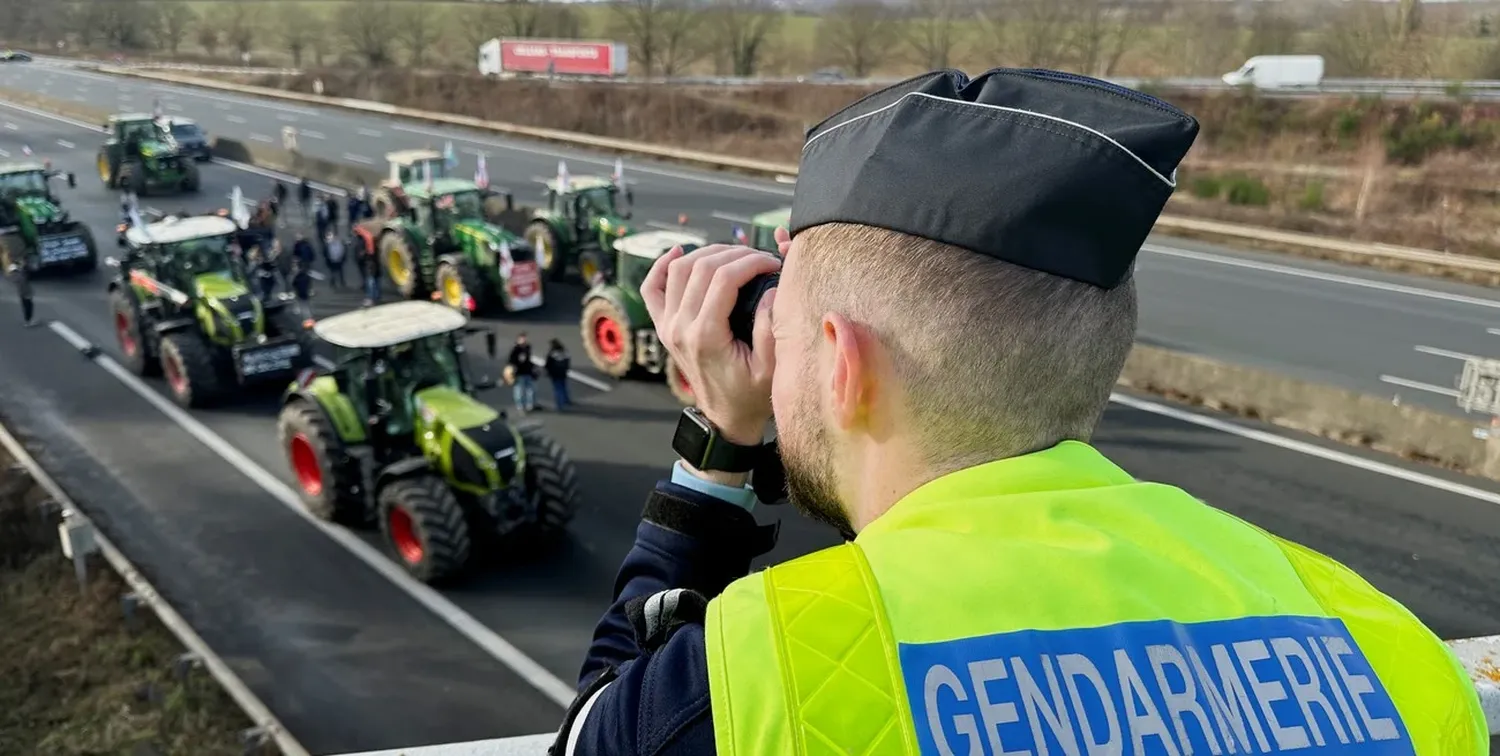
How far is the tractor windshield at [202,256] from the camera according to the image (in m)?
15.9

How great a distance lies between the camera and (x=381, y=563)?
10359 millimetres

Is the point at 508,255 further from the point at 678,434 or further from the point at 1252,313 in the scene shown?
the point at 678,434

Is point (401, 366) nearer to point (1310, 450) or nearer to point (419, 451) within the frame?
point (419, 451)

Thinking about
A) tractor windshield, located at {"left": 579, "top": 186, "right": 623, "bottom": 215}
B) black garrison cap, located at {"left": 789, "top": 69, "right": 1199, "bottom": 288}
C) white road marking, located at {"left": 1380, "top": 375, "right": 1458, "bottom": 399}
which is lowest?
white road marking, located at {"left": 1380, "top": 375, "right": 1458, "bottom": 399}

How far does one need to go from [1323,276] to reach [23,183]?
94.9 ft

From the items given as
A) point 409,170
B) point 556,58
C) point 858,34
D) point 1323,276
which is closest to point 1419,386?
point 1323,276

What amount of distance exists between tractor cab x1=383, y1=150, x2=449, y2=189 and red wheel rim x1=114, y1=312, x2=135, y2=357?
7150 mm

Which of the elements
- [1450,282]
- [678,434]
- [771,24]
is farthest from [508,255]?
[771,24]

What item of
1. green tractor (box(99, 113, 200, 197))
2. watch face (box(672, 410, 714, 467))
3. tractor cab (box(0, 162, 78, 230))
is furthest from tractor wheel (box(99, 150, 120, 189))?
watch face (box(672, 410, 714, 467))

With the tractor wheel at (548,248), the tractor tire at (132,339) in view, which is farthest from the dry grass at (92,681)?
the tractor wheel at (548,248)

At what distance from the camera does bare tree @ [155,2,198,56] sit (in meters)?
81.4

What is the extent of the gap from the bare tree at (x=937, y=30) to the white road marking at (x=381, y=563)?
48119mm

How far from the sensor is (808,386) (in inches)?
55.6

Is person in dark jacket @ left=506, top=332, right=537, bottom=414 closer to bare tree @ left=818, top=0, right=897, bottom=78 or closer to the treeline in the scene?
the treeline
